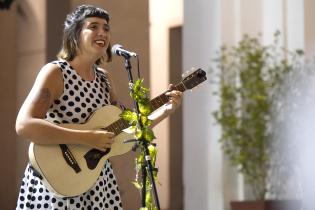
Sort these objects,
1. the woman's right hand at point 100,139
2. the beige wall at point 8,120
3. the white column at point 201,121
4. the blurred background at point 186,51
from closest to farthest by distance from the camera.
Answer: the woman's right hand at point 100,139, the blurred background at point 186,51, the white column at point 201,121, the beige wall at point 8,120

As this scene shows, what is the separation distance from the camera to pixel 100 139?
9.98 feet

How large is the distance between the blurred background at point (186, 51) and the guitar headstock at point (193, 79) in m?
2.57

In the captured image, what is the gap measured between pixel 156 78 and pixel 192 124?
1.90 meters

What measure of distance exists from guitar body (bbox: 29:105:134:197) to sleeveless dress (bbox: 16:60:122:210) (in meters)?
0.04

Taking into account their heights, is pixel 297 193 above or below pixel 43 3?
below

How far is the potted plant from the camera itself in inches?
227

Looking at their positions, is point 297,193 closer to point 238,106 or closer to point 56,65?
point 238,106

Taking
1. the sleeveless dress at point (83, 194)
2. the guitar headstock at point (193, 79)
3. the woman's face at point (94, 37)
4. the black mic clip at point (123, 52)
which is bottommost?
the sleeveless dress at point (83, 194)

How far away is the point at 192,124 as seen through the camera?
6.36 metres

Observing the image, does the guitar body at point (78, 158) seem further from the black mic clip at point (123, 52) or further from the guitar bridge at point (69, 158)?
the black mic clip at point (123, 52)

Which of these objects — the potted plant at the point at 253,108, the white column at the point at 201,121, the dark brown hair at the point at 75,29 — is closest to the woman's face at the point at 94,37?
the dark brown hair at the point at 75,29

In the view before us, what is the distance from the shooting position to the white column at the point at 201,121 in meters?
6.23

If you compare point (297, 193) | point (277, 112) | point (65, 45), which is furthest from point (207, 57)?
point (65, 45)

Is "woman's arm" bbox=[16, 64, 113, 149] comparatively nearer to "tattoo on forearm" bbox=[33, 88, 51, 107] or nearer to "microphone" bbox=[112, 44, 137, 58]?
"tattoo on forearm" bbox=[33, 88, 51, 107]
